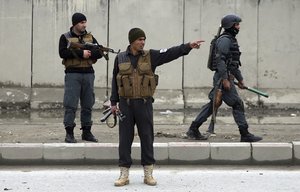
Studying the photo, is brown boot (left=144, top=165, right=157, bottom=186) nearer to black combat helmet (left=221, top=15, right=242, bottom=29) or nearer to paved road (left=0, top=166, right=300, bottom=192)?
paved road (left=0, top=166, right=300, bottom=192)

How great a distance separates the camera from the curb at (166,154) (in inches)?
305

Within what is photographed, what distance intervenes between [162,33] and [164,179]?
5694 millimetres

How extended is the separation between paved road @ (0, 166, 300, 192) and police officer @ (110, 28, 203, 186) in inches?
11.8

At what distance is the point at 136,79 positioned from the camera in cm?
645

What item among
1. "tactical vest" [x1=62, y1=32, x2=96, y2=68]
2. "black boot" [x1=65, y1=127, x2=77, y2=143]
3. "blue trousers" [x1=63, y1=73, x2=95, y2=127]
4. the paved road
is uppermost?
"tactical vest" [x1=62, y1=32, x2=96, y2=68]

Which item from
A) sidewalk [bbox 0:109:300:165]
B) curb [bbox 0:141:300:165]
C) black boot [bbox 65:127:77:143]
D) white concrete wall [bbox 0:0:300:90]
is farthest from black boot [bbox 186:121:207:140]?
white concrete wall [bbox 0:0:300:90]

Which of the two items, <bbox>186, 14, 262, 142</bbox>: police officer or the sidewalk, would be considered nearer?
the sidewalk

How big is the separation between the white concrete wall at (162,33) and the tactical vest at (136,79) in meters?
Result: 5.75

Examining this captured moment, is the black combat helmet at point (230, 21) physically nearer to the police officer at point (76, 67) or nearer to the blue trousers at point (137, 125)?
the police officer at point (76, 67)

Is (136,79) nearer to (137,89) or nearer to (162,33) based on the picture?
(137,89)

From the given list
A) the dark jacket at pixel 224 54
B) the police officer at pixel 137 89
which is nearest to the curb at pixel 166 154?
the dark jacket at pixel 224 54

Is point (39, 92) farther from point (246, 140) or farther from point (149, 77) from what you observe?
point (149, 77)

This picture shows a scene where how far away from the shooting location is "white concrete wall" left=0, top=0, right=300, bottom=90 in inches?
480

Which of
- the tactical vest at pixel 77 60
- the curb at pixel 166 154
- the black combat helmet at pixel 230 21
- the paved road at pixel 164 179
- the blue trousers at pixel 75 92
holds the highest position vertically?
the black combat helmet at pixel 230 21
